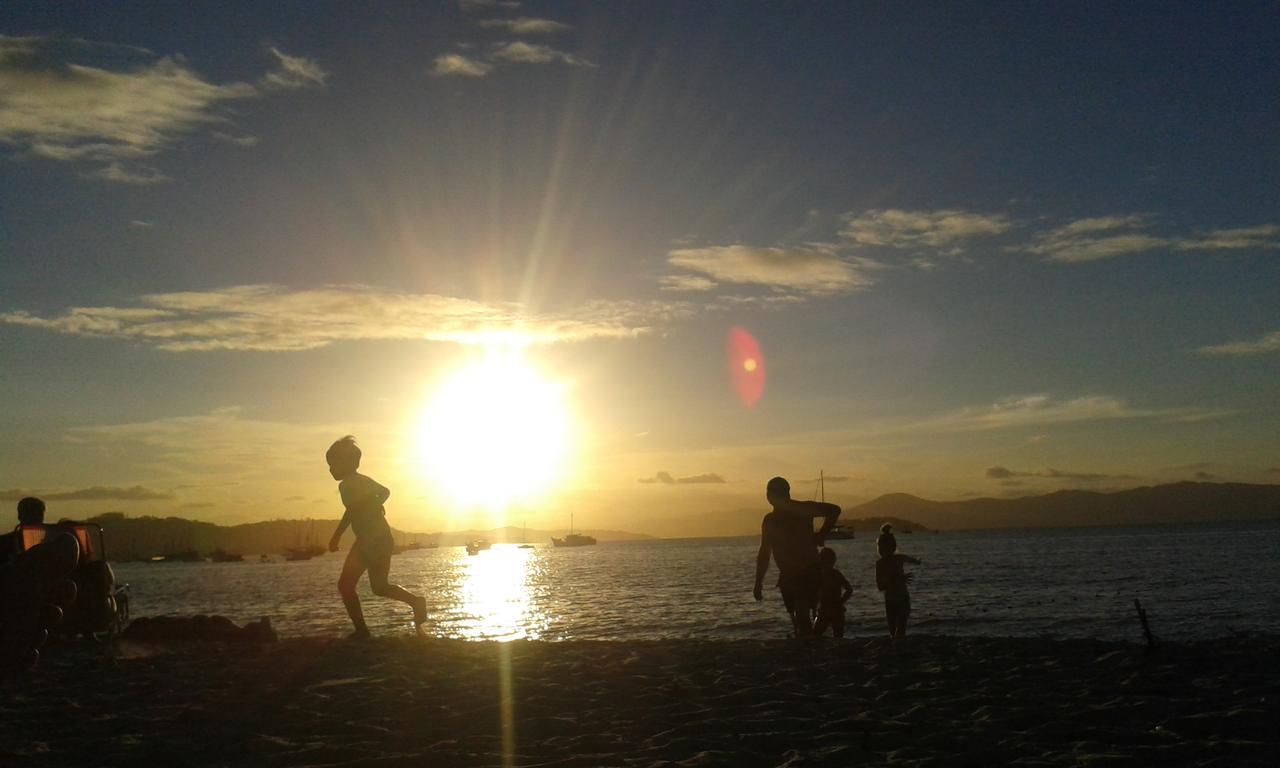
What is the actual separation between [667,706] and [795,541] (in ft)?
15.0

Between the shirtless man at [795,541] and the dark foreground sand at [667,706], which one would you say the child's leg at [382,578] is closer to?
the dark foreground sand at [667,706]

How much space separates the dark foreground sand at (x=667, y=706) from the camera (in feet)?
20.0

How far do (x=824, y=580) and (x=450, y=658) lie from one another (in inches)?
240

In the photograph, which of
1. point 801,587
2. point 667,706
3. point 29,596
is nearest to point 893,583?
point 801,587

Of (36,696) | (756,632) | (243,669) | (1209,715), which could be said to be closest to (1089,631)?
(756,632)

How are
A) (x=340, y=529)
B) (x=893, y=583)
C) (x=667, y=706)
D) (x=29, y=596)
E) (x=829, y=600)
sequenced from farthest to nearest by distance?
(x=893, y=583), (x=829, y=600), (x=340, y=529), (x=667, y=706), (x=29, y=596)

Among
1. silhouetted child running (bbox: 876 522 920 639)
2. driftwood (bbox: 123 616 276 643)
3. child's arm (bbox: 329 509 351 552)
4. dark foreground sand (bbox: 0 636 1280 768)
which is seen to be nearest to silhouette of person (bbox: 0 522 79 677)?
dark foreground sand (bbox: 0 636 1280 768)

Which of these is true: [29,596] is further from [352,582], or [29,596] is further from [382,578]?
[352,582]

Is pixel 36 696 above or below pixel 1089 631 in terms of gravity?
above

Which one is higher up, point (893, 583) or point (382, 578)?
point (382, 578)

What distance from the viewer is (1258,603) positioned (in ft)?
106

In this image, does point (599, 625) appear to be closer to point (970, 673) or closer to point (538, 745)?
point (970, 673)

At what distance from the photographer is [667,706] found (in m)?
7.70

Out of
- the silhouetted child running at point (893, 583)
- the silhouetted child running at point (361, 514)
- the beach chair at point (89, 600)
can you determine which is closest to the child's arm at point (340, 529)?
the silhouetted child running at point (361, 514)
